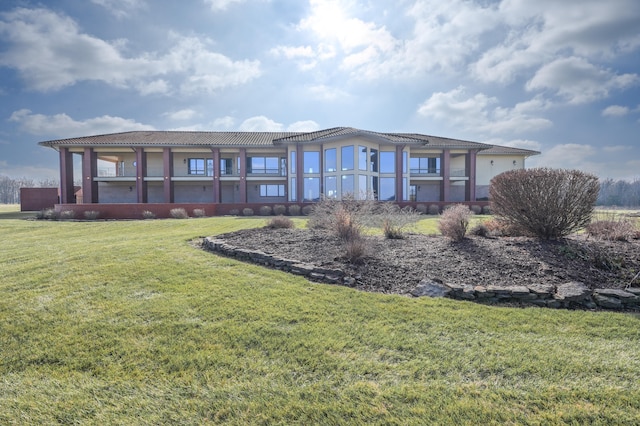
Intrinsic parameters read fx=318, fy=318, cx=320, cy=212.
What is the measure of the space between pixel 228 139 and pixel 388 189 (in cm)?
1658

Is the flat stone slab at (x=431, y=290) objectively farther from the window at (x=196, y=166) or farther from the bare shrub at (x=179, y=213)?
the window at (x=196, y=166)

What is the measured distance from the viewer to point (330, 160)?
28.7 meters

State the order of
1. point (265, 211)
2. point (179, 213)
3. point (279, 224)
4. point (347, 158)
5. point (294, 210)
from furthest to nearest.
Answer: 1. point (347, 158)
2. point (294, 210)
3. point (265, 211)
4. point (179, 213)
5. point (279, 224)

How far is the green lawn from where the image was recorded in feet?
9.25

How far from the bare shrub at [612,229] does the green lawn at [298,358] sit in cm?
488

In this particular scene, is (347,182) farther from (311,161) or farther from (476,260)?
(476,260)

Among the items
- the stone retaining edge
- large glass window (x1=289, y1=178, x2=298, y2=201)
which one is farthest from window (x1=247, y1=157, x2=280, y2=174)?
the stone retaining edge

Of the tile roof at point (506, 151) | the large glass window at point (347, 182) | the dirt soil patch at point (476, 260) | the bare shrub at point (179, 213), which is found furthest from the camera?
the tile roof at point (506, 151)

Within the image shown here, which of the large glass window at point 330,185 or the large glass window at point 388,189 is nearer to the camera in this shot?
the large glass window at point 330,185

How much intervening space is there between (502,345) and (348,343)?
5.99 ft

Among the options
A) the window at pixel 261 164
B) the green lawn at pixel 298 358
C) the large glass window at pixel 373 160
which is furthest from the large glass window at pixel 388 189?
the green lawn at pixel 298 358

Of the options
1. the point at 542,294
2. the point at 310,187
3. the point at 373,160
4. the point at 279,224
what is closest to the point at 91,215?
the point at 310,187

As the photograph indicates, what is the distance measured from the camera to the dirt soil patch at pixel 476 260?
5926mm

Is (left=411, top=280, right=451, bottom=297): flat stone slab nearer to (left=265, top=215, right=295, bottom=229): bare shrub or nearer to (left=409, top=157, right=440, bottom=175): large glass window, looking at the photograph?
(left=265, top=215, right=295, bottom=229): bare shrub
